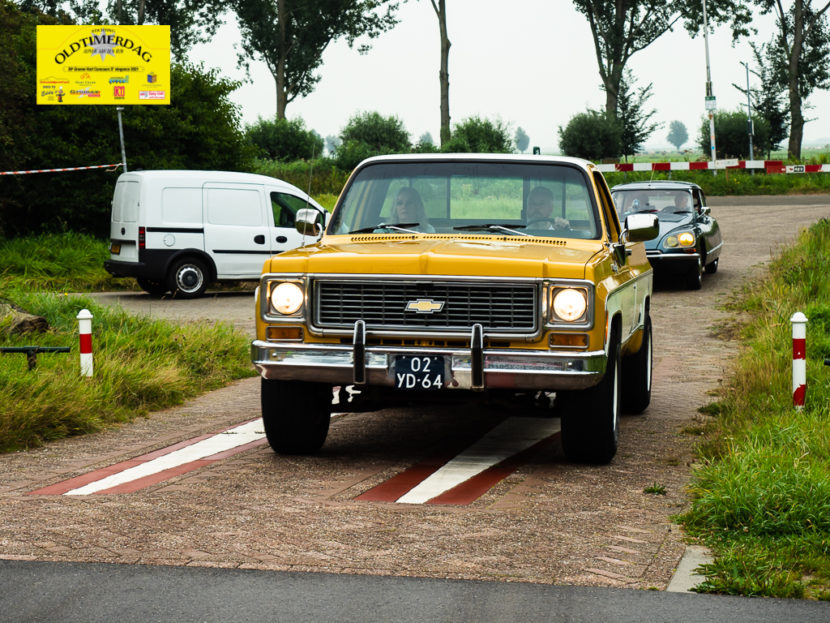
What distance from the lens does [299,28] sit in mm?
62469

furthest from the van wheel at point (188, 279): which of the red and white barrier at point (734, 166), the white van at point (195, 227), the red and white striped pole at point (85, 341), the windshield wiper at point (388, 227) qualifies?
the red and white barrier at point (734, 166)

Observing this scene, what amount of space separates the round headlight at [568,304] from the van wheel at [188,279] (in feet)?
46.0

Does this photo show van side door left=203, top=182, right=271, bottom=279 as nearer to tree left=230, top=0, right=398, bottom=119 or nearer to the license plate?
the license plate

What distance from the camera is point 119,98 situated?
84.4 feet

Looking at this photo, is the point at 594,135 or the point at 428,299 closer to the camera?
the point at 428,299

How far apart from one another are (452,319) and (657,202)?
1370 cm

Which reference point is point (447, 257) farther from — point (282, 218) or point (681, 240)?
point (282, 218)

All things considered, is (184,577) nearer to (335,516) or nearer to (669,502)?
(335,516)

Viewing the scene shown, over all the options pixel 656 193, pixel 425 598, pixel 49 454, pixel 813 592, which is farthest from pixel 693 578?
pixel 656 193

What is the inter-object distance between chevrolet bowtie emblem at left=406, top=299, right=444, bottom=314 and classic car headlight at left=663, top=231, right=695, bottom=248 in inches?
496

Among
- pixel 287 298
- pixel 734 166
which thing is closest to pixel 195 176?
pixel 287 298

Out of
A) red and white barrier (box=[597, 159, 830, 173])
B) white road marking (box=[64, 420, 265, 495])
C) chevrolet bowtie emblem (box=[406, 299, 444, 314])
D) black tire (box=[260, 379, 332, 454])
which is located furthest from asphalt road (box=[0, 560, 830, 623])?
red and white barrier (box=[597, 159, 830, 173])

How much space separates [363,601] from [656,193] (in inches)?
637

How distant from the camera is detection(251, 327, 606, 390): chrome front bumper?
7.04m
